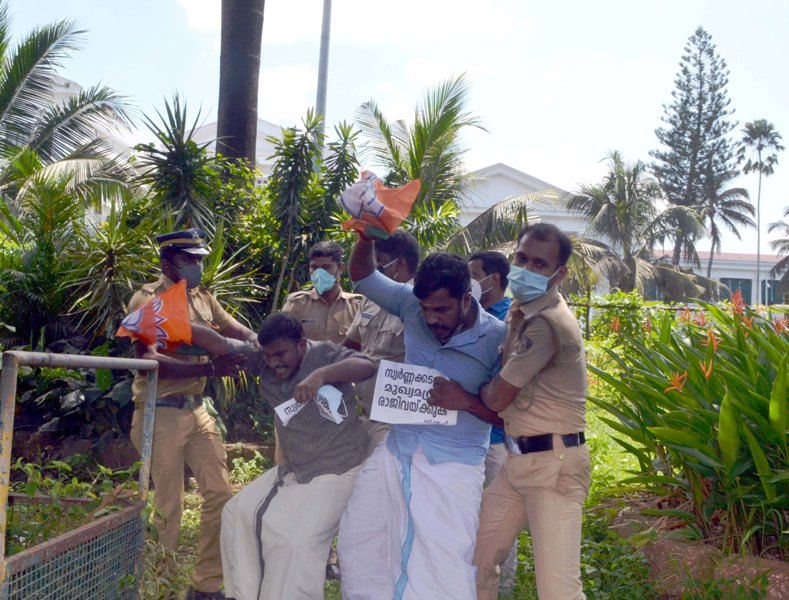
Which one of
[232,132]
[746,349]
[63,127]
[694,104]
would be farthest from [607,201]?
[746,349]

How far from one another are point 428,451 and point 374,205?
3.51 ft

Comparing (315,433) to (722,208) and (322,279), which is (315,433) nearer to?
(322,279)

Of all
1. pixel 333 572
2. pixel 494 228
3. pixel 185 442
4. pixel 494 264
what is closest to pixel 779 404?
pixel 494 264

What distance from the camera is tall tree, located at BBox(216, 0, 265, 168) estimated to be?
363 inches

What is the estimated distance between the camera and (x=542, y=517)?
3.53 m

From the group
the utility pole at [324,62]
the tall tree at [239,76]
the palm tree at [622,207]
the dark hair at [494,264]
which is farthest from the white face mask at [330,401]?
the palm tree at [622,207]

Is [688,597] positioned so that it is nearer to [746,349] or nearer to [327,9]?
[746,349]

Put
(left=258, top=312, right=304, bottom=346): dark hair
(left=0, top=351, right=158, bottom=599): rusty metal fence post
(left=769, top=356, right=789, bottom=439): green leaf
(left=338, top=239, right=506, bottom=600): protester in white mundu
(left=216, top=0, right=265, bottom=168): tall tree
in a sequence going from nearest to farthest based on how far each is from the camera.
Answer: (left=0, top=351, right=158, bottom=599): rusty metal fence post
(left=338, top=239, right=506, bottom=600): protester in white mundu
(left=258, top=312, right=304, bottom=346): dark hair
(left=769, top=356, right=789, bottom=439): green leaf
(left=216, top=0, right=265, bottom=168): tall tree

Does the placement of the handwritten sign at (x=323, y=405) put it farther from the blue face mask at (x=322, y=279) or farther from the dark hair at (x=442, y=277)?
the blue face mask at (x=322, y=279)

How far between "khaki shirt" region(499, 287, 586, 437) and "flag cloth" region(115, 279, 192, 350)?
1679mm

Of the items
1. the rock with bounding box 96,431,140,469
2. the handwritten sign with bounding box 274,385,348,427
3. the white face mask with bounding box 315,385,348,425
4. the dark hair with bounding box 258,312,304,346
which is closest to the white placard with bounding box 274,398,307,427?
the handwritten sign with bounding box 274,385,348,427

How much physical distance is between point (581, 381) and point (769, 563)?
1543 millimetres

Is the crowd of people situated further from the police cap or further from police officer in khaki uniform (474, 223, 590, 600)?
the police cap

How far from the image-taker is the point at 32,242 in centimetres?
826
